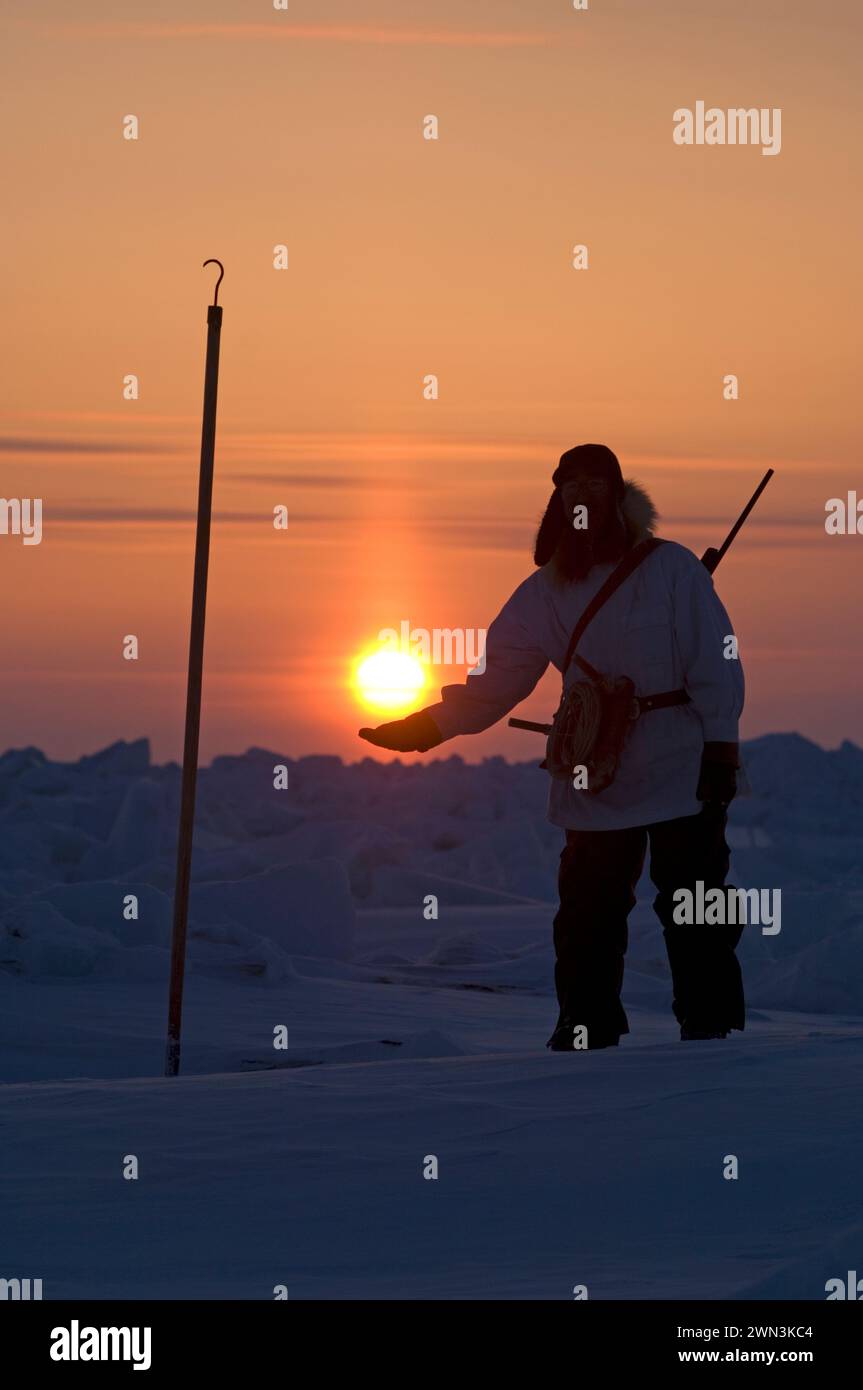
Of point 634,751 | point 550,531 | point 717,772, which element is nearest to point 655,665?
point 634,751

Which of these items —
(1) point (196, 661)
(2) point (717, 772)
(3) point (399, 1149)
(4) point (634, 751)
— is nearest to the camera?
(3) point (399, 1149)

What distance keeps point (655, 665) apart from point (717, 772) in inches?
14.7

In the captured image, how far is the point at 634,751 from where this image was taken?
5.79m

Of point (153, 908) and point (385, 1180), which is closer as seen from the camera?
point (385, 1180)

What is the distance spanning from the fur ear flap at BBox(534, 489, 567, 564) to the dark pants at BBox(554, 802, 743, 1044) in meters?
0.85

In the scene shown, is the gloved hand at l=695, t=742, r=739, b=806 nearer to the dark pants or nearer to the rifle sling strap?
the dark pants

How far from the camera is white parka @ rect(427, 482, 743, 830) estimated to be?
5750 mm

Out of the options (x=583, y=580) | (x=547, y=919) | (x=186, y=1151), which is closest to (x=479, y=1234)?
(x=186, y=1151)

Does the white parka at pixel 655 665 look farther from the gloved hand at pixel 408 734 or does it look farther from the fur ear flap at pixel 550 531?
the gloved hand at pixel 408 734

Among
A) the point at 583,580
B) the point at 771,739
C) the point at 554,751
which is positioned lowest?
the point at 554,751

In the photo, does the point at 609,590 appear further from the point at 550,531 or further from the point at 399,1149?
the point at 399,1149

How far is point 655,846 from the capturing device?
5820mm

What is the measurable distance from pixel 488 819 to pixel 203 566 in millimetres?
20441

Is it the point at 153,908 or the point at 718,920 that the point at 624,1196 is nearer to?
the point at 718,920
